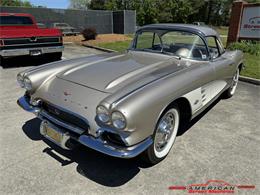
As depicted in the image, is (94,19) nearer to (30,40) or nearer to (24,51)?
(30,40)

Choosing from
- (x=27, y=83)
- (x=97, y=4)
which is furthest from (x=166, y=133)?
(x=97, y=4)

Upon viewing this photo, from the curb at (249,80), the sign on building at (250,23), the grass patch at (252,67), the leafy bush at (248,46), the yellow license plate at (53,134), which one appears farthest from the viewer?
the sign on building at (250,23)

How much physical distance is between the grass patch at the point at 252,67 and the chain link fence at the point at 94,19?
1357 centimetres

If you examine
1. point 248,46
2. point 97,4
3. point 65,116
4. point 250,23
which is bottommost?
point 65,116

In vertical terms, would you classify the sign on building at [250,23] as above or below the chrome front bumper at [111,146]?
above

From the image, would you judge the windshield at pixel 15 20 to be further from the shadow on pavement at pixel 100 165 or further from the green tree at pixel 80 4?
the green tree at pixel 80 4

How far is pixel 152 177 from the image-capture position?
9.08 ft

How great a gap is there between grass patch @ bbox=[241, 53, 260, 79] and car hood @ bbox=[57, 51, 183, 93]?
4350 millimetres

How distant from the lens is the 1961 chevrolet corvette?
2.40m

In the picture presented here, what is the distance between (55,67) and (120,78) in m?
1.16

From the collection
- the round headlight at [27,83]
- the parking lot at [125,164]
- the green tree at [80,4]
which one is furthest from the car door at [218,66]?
the green tree at [80,4]

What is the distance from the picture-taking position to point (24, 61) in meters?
9.04

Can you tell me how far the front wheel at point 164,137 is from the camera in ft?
9.29

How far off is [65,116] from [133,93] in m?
0.93
